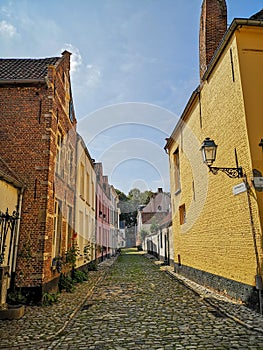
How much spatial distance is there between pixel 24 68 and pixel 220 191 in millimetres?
7559

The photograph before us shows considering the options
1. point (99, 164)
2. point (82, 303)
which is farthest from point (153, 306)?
point (99, 164)

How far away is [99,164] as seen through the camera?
74.9 ft

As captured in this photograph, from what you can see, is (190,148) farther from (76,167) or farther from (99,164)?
(99,164)

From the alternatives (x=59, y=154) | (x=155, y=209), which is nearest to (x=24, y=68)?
(x=59, y=154)

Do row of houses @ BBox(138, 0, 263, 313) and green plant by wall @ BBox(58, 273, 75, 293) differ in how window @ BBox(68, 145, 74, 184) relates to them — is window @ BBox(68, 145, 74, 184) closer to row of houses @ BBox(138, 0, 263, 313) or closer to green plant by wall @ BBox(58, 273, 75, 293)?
green plant by wall @ BBox(58, 273, 75, 293)

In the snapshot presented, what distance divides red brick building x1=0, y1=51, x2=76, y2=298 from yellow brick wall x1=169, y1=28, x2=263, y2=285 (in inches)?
188

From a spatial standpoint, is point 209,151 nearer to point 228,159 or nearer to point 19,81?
point 228,159

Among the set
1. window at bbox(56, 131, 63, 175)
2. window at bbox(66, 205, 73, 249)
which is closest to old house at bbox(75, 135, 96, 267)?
window at bbox(66, 205, 73, 249)

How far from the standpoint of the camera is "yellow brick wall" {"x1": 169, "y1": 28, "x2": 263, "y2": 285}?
6363mm

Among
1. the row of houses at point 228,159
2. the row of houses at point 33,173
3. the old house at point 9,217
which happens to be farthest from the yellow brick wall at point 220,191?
the old house at point 9,217

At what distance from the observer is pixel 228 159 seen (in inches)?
282

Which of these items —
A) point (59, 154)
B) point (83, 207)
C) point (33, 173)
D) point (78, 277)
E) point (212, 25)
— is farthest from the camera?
point (83, 207)

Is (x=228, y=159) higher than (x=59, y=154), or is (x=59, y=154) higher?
(x=59, y=154)

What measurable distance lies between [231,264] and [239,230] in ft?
3.51
